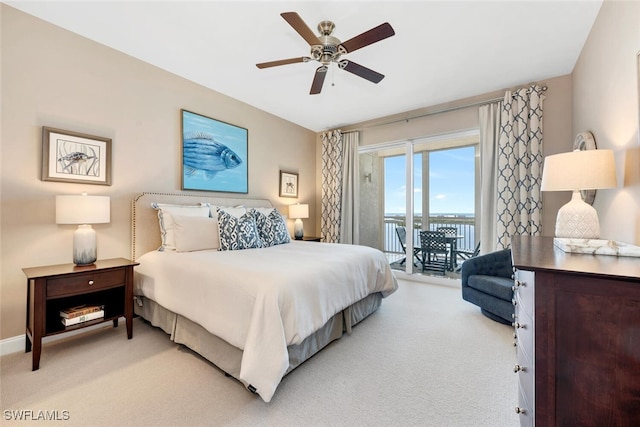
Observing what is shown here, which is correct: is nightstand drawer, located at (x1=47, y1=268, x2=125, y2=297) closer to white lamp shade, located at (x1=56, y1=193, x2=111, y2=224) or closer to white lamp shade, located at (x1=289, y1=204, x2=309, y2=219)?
white lamp shade, located at (x1=56, y1=193, x2=111, y2=224)

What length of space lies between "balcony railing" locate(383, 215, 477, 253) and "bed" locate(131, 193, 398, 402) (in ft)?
6.07

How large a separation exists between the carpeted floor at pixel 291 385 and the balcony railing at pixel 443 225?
201 cm

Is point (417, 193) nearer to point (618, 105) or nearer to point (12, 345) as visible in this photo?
point (618, 105)

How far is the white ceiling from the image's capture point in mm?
A: 2068

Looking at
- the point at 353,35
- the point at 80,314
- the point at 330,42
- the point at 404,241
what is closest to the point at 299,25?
the point at 330,42

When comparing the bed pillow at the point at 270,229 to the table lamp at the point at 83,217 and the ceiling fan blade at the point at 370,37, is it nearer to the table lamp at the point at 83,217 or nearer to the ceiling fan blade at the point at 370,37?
the table lamp at the point at 83,217

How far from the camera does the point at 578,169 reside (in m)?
1.46

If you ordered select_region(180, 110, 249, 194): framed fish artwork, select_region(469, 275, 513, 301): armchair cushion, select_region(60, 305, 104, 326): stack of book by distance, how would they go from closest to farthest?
1. select_region(60, 305, 104, 326): stack of book
2. select_region(469, 275, 513, 301): armchair cushion
3. select_region(180, 110, 249, 194): framed fish artwork

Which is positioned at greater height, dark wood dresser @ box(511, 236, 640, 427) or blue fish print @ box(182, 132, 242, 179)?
blue fish print @ box(182, 132, 242, 179)

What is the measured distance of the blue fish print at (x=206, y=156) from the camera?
3.20 m

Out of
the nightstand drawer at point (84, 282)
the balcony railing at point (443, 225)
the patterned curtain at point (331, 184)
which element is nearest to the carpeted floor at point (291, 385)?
the nightstand drawer at point (84, 282)

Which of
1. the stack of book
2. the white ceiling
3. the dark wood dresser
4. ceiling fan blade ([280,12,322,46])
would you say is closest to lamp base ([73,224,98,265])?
the stack of book

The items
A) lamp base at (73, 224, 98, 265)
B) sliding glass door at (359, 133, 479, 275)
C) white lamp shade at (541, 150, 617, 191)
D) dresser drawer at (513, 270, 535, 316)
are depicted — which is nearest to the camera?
dresser drawer at (513, 270, 535, 316)

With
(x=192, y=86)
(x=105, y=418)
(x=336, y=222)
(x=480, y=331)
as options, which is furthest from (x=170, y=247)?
(x=480, y=331)
